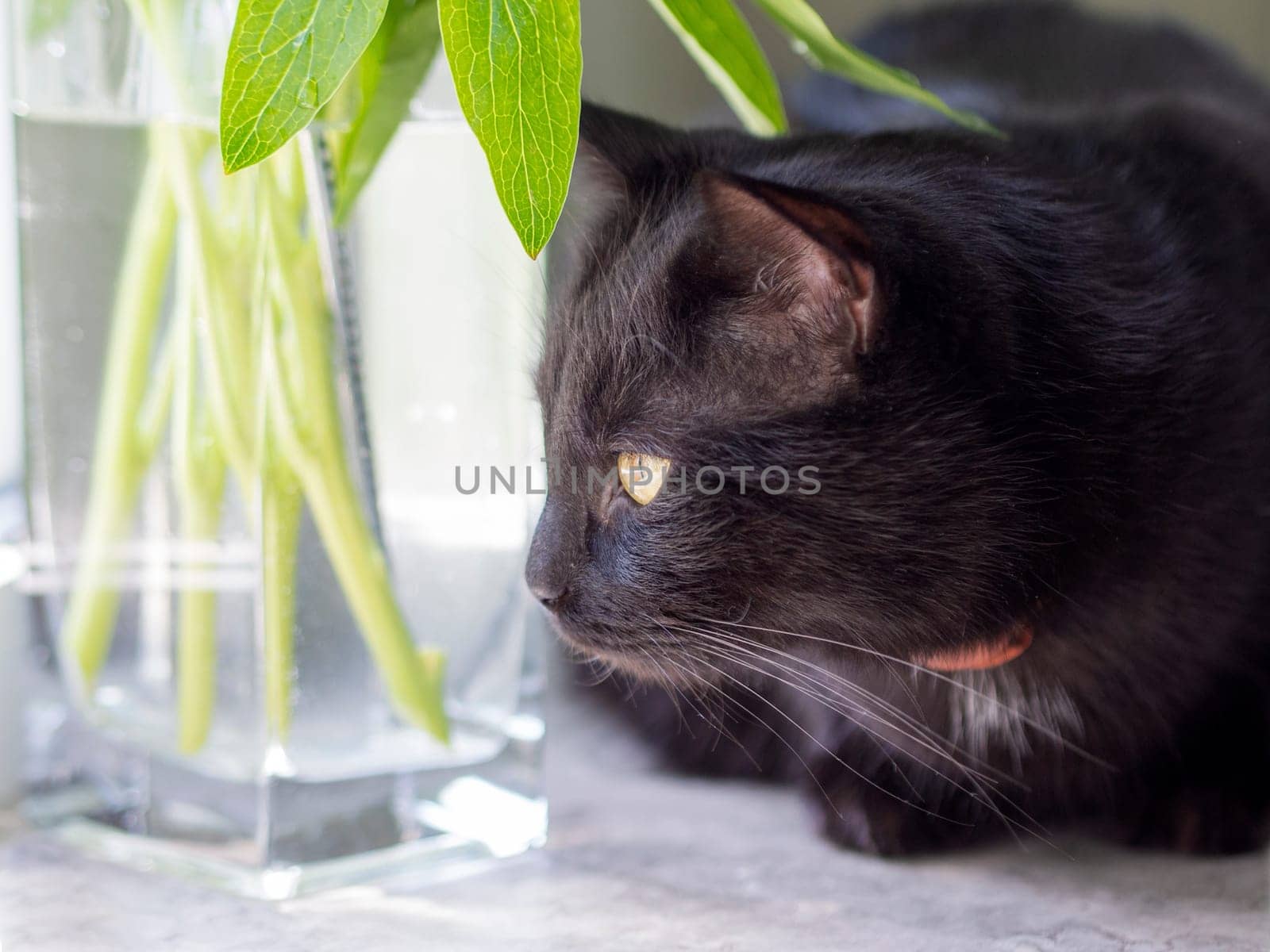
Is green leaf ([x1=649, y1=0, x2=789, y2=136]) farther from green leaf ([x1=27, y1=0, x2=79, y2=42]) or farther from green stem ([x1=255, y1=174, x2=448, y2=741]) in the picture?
green leaf ([x1=27, y1=0, x2=79, y2=42])

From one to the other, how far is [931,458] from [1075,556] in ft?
0.43

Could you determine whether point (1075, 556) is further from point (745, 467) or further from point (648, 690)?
point (648, 690)

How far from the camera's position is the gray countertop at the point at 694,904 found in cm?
73

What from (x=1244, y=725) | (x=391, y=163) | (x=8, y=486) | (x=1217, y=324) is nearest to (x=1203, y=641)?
(x=1244, y=725)

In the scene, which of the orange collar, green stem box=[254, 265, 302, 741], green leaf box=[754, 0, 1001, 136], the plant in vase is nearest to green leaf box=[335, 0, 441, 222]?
the plant in vase

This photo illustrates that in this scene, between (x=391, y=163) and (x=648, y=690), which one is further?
(x=648, y=690)

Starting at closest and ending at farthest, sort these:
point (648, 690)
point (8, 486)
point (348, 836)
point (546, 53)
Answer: point (546, 53), point (348, 836), point (648, 690), point (8, 486)

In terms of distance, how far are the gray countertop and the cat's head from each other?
167 millimetres

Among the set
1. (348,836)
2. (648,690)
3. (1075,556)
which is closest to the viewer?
(1075,556)

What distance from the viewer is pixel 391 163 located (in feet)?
2.72

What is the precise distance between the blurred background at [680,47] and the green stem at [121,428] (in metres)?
0.67

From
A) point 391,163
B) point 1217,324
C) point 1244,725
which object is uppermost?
point 391,163

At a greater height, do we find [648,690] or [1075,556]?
[1075,556]

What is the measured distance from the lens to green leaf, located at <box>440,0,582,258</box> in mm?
579
